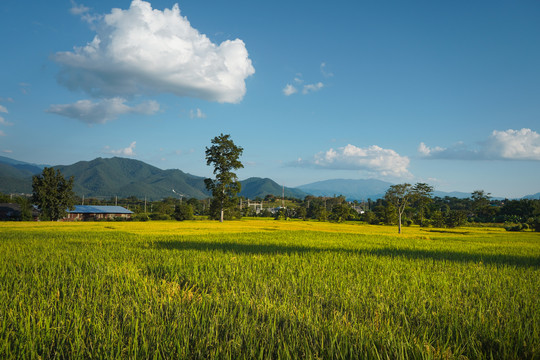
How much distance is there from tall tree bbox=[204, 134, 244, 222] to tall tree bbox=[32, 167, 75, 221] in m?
28.5

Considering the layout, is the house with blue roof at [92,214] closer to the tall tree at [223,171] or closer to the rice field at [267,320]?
the tall tree at [223,171]

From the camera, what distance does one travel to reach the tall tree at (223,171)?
46562mm

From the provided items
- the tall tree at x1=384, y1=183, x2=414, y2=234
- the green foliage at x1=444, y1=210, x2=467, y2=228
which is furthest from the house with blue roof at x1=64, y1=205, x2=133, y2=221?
the green foliage at x1=444, y1=210, x2=467, y2=228

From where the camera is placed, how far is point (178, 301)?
3816mm

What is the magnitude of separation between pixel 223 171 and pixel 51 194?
33.0m

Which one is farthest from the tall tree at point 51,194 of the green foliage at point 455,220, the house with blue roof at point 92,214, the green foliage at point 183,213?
the green foliage at point 455,220

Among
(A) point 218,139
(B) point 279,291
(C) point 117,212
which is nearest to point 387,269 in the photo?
(B) point 279,291

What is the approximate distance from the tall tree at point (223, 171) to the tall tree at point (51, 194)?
28488 mm

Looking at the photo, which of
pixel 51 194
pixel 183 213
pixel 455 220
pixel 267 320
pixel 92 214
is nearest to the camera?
pixel 267 320

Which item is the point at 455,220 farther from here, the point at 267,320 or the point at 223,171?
the point at 267,320

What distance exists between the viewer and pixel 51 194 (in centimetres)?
5212

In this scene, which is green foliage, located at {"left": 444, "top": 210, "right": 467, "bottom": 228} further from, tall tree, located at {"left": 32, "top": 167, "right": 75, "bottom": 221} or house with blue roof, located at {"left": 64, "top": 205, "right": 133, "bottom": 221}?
house with blue roof, located at {"left": 64, "top": 205, "right": 133, "bottom": 221}

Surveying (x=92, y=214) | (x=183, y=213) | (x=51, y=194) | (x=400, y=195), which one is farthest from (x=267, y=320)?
(x=92, y=214)

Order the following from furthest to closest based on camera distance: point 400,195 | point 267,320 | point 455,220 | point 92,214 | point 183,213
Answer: point 92,214 < point 183,213 < point 455,220 < point 400,195 < point 267,320
